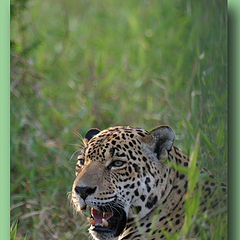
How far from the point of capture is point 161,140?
8.27ft

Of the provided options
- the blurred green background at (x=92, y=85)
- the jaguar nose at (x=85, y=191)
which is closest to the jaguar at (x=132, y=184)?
the jaguar nose at (x=85, y=191)

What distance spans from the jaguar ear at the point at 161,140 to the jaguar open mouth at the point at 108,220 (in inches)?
12.1

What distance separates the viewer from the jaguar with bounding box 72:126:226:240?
2453 millimetres

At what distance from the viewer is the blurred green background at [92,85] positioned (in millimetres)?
2744

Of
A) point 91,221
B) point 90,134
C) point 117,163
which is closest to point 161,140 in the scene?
point 117,163

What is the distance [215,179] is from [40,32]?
3.76ft

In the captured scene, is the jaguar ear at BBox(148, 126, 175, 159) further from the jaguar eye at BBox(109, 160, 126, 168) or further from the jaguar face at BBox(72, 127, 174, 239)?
the jaguar eye at BBox(109, 160, 126, 168)

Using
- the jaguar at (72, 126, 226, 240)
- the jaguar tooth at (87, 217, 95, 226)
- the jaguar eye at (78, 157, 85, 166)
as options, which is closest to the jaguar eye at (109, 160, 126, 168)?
the jaguar at (72, 126, 226, 240)

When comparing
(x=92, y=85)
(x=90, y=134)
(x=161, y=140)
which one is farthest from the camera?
(x=92, y=85)

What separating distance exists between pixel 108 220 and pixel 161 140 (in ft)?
1.38

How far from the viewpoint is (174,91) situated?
2.96 m

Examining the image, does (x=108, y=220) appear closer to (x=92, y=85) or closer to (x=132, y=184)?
(x=132, y=184)

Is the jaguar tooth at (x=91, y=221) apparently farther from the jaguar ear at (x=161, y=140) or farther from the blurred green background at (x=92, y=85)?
the jaguar ear at (x=161, y=140)
